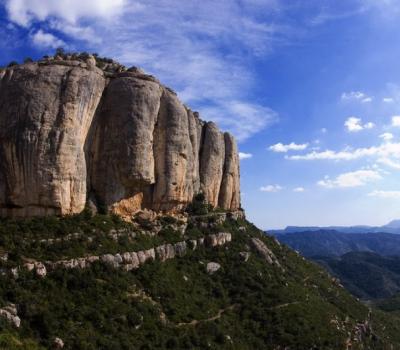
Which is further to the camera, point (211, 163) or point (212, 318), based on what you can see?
point (211, 163)

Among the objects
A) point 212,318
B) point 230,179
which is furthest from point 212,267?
point 230,179

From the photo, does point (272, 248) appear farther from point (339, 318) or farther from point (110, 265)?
point (110, 265)

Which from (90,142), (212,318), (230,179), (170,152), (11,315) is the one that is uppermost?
(90,142)

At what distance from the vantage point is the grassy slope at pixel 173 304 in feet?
115

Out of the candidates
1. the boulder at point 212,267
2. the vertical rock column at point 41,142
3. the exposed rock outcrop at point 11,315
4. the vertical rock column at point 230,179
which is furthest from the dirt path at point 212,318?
the vertical rock column at point 230,179

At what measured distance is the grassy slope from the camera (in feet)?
115

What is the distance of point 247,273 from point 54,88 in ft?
98.3

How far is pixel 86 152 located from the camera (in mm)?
49656

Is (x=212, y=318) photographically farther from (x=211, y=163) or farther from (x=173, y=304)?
(x=211, y=163)

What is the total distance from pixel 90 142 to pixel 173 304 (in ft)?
Answer: 60.2

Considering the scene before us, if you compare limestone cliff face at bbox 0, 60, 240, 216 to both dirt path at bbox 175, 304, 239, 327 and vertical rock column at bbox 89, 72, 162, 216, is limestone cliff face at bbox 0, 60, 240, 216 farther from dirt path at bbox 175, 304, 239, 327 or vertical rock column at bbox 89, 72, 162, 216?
dirt path at bbox 175, 304, 239, 327

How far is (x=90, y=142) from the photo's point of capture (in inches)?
1973

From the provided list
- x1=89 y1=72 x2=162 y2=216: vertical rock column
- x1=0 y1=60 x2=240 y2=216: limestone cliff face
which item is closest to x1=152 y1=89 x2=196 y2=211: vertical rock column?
x1=0 y1=60 x2=240 y2=216: limestone cliff face

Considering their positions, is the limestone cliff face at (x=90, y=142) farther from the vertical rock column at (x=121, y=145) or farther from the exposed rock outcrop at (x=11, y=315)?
the exposed rock outcrop at (x=11, y=315)
